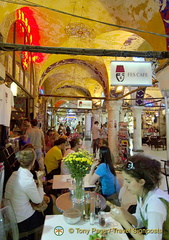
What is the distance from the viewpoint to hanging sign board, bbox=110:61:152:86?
12.8 feet

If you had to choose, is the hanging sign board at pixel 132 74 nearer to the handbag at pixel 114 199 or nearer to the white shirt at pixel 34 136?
the handbag at pixel 114 199

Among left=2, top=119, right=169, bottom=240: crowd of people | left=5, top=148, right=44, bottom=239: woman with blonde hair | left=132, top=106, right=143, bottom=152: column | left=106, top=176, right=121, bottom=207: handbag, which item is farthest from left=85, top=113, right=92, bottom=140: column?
left=5, top=148, right=44, bottom=239: woman with blonde hair

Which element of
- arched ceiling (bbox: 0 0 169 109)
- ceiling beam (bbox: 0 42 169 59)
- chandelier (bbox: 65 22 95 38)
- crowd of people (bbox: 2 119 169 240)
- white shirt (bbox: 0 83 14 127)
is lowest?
crowd of people (bbox: 2 119 169 240)

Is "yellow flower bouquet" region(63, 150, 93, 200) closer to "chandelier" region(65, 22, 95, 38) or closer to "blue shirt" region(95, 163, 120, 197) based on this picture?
"blue shirt" region(95, 163, 120, 197)

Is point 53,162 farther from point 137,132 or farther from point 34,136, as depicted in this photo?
point 137,132

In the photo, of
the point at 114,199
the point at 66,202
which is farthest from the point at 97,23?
the point at 66,202

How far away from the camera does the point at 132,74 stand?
3938mm

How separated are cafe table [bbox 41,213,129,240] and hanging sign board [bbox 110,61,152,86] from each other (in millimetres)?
3054

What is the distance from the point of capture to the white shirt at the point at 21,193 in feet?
6.42

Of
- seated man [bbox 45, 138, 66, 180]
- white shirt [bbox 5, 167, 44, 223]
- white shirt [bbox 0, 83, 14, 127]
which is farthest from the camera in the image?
seated man [bbox 45, 138, 66, 180]

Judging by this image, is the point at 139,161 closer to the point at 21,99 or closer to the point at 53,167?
the point at 53,167

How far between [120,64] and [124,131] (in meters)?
4.08

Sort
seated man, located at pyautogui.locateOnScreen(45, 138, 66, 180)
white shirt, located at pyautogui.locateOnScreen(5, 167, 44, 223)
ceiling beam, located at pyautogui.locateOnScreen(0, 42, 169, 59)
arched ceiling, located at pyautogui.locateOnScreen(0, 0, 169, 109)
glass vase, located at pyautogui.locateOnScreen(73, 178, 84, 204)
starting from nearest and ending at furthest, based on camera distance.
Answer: white shirt, located at pyautogui.locateOnScreen(5, 167, 44, 223), glass vase, located at pyautogui.locateOnScreen(73, 178, 84, 204), ceiling beam, located at pyautogui.locateOnScreen(0, 42, 169, 59), arched ceiling, located at pyautogui.locateOnScreen(0, 0, 169, 109), seated man, located at pyautogui.locateOnScreen(45, 138, 66, 180)

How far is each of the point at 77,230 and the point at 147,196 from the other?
72 cm
